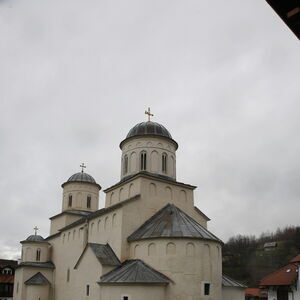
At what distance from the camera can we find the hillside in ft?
245

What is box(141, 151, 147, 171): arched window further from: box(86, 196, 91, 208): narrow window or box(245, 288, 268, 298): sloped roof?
box(245, 288, 268, 298): sloped roof

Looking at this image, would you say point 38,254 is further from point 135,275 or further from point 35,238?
point 135,275

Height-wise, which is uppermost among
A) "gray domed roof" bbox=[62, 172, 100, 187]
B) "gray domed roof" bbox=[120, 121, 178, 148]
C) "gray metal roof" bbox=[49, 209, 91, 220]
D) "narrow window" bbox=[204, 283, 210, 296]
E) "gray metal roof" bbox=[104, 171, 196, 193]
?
"gray domed roof" bbox=[120, 121, 178, 148]

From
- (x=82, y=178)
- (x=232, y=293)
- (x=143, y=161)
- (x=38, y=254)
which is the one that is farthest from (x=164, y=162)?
(x=38, y=254)

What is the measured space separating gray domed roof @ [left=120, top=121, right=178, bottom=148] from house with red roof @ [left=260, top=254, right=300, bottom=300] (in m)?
17.7

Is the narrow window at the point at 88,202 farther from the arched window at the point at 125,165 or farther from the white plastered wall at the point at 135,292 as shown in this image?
the white plastered wall at the point at 135,292

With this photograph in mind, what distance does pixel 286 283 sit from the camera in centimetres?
3469

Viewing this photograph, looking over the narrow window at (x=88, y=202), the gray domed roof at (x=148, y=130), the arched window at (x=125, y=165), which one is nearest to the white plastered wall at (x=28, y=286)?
the narrow window at (x=88, y=202)

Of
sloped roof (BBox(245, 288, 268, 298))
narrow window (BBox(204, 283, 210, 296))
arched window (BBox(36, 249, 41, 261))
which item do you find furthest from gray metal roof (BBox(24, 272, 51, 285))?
sloped roof (BBox(245, 288, 268, 298))

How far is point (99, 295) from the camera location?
78.8ft

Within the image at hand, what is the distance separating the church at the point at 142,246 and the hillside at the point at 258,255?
155ft

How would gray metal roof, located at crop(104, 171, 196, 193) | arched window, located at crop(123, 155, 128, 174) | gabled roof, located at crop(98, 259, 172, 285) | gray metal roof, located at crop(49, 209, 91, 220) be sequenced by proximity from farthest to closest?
gray metal roof, located at crop(49, 209, 91, 220), arched window, located at crop(123, 155, 128, 174), gray metal roof, located at crop(104, 171, 196, 193), gabled roof, located at crop(98, 259, 172, 285)

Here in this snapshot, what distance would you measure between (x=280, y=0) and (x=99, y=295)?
22.5 m

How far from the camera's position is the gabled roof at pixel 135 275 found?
21656 millimetres
